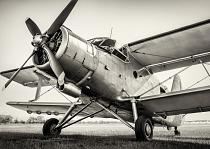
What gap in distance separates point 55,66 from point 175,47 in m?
3.94

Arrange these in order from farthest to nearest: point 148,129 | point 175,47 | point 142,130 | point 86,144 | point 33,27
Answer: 1. point 175,47
2. point 148,129
3. point 142,130
4. point 33,27
5. point 86,144

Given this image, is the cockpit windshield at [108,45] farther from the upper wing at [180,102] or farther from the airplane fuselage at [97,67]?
the upper wing at [180,102]

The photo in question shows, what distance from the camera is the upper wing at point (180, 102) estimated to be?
5.53m

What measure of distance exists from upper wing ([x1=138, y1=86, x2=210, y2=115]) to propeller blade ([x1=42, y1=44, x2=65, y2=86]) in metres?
Result: 2.41

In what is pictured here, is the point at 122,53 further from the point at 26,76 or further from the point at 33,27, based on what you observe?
the point at 26,76

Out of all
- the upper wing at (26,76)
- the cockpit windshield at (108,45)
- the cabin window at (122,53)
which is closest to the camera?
the cockpit windshield at (108,45)

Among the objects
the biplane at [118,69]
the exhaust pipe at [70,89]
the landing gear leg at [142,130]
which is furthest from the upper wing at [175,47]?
the exhaust pipe at [70,89]

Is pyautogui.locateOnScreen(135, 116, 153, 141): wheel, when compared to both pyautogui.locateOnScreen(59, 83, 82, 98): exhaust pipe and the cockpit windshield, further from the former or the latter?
the cockpit windshield

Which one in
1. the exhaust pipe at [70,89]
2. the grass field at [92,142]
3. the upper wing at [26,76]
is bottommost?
the grass field at [92,142]

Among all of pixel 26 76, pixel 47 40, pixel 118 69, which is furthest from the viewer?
pixel 26 76

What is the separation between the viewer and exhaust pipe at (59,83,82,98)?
190 inches

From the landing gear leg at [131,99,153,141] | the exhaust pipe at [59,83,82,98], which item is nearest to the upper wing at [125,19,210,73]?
the landing gear leg at [131,99,153,141]

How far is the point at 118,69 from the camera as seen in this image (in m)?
6.23

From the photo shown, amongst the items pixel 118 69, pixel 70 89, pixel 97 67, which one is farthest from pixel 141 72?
pixel 70 89
